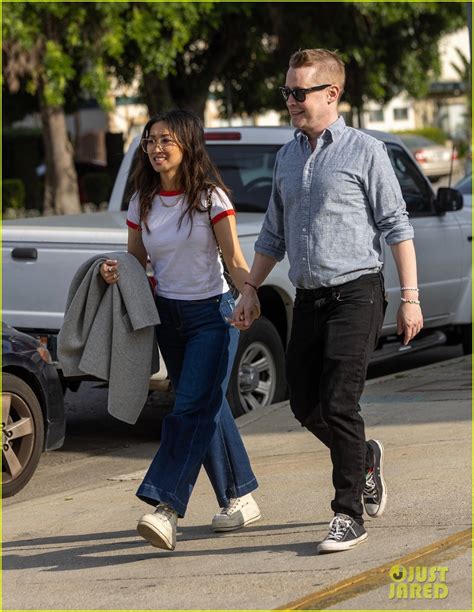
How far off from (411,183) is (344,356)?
5.34 metres

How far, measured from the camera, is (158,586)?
5062 mm

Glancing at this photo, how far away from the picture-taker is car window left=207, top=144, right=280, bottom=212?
31.8 feet

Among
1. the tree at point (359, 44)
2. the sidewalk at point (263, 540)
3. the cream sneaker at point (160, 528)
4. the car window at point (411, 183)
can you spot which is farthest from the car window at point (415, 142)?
the cream sneaker at point (160, 528)

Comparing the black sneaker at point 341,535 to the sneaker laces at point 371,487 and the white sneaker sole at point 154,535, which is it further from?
the white sneaker sole at point 154,535

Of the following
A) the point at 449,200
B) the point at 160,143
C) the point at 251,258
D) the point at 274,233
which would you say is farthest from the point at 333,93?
the point at 449,200

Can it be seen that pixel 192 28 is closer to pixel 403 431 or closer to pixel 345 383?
pixel 403 431

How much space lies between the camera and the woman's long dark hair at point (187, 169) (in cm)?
559

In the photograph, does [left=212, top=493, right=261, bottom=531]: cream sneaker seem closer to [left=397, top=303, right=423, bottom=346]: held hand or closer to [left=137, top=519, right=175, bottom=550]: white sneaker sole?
[left=137, top=519, right=175, bottom=550]: white sneaker sole

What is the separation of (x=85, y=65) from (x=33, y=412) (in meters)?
22.4

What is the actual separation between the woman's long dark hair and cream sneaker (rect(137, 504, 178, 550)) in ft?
3.94

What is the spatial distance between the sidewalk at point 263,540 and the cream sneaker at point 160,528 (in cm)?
9

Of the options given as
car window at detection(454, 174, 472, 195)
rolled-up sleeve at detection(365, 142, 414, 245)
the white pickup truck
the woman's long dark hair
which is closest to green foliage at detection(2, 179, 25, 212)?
car window at detection(454, 174, 472, 195)

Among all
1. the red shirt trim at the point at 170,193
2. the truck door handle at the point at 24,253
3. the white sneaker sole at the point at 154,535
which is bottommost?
the white sneaker sole at the point at 154,535

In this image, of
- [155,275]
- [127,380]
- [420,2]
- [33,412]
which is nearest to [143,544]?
[127,380]
